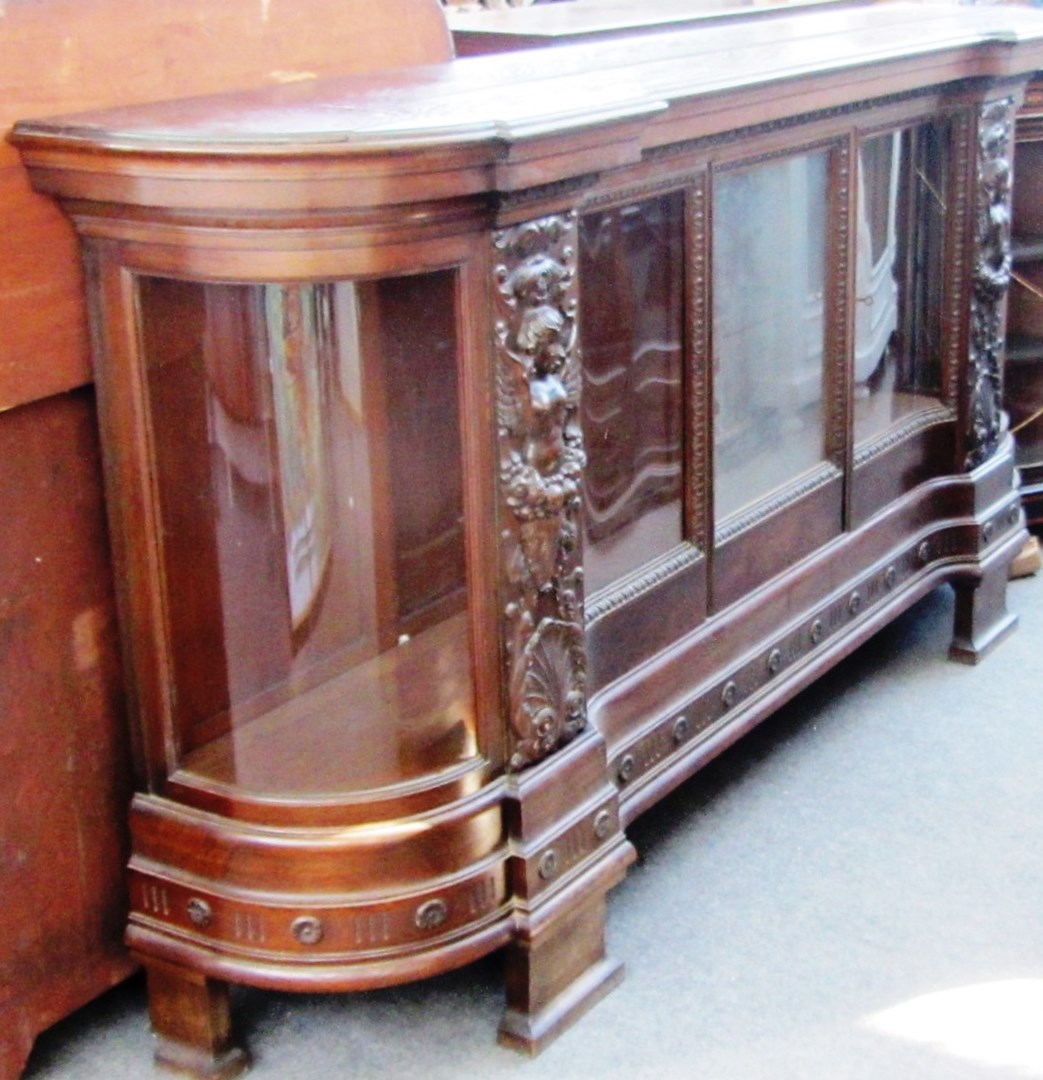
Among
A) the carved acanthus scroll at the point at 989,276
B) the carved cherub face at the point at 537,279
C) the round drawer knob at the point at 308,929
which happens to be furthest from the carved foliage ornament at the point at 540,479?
the carved acanthus scroll at the point at 989,276

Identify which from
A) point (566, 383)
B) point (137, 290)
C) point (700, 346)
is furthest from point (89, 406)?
point (700, 346)

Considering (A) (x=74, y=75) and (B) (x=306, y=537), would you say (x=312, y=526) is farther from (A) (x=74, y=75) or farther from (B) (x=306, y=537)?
(A) (x=74, y=75)

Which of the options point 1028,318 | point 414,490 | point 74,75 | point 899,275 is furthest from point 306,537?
point 1028,318

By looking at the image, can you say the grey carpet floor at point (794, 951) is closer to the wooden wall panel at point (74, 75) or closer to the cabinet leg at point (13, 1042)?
the cabinet leg at point (13, 1042)

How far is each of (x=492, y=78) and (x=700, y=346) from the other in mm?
448

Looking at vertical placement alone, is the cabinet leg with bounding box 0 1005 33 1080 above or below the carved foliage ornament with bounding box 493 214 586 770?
below

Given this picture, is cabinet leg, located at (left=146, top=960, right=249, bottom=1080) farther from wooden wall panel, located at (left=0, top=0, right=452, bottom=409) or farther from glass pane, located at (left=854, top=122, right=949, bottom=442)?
glass pane, located at (left=854, top=122, right=949, bottom=442)

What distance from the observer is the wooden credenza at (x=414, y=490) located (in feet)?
5.27

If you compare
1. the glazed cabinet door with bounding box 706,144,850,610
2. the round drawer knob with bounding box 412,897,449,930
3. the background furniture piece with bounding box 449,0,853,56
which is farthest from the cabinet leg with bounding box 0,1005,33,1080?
the background furniture piece with bounding box 449,0,853,56

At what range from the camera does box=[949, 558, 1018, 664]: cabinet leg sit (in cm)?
295

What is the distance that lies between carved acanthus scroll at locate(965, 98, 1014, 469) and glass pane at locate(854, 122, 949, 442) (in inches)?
2.3

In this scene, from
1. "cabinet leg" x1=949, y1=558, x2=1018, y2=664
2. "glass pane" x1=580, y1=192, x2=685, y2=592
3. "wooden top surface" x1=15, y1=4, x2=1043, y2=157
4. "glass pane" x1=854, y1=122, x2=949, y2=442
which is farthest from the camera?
"cabinet leg" x1=949, y1=558, x2=1018, y2=664

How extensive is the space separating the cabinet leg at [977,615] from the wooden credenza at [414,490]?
33.1 inches

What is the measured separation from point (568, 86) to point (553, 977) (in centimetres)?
101
